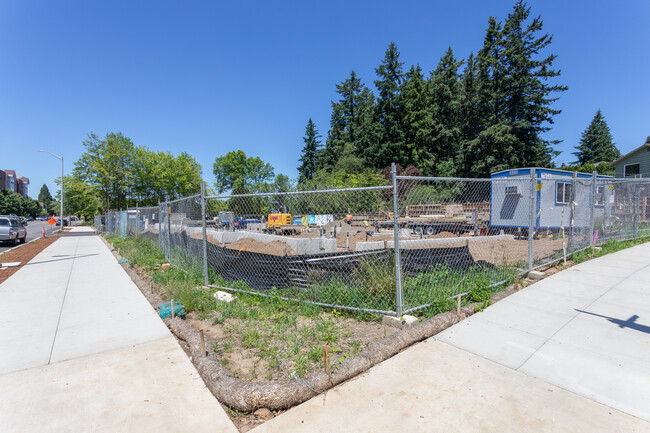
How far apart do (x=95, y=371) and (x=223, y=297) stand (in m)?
2.21

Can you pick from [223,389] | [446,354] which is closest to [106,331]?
[223,389]

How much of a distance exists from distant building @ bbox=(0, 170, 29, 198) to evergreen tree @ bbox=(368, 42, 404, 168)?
10184 cm

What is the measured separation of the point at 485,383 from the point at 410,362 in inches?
26.8

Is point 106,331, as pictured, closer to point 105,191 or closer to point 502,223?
point 502,223

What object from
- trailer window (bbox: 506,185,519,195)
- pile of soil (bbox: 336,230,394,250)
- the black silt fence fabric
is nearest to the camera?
the black silt fence fabric

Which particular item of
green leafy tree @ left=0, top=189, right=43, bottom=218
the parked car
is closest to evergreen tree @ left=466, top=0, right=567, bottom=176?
the parked car

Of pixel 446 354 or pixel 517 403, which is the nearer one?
pixel 517 403

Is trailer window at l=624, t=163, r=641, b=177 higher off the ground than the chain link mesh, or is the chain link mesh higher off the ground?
trailer window at l=624, t=163, r=641, b=177

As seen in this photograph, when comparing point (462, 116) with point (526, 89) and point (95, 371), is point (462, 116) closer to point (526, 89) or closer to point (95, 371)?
point (526, 89)

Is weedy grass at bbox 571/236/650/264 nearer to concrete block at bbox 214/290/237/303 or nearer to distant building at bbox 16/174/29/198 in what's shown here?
concrete block at bbox 214/290/237/303

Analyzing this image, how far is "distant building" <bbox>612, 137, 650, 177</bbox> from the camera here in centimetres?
2536

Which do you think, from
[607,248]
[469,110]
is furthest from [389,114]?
[607,248]

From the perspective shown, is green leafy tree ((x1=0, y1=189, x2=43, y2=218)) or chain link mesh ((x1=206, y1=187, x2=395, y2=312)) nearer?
chain link mesh ((x1=206, y1=187, x2=395, y2=312))

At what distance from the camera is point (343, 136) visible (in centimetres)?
5822
